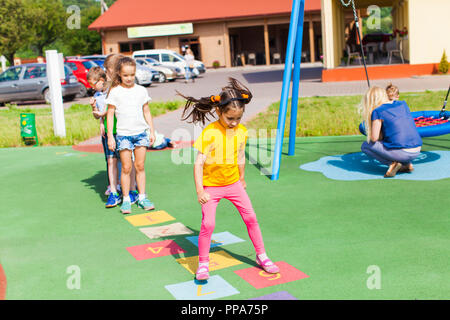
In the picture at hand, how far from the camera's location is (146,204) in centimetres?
618

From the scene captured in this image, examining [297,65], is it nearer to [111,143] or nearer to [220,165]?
[111,143]

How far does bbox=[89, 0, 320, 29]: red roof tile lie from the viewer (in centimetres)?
4244

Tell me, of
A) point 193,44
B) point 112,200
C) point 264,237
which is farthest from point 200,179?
point 193,44

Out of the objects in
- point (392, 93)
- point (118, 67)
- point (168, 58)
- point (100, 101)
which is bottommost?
point (392, 93)

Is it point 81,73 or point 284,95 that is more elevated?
point 81,73

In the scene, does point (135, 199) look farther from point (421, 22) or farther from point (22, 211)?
point (421, 22)

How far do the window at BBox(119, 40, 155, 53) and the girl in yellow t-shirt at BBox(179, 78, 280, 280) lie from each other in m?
42.6

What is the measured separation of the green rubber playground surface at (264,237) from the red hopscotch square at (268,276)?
0.03m

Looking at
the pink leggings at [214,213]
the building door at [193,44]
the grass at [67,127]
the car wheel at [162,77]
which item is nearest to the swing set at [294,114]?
the pink leggings at [214,213]

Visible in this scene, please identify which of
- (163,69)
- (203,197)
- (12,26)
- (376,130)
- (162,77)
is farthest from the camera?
(12,26)

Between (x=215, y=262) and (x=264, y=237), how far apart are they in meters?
0.71

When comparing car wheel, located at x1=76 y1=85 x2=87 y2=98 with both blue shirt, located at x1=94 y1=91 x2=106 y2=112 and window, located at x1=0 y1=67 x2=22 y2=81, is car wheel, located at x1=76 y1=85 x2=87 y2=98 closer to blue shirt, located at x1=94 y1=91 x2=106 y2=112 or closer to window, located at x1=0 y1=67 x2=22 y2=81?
window, located at x1=0 y1=67 x2=22 y2=81

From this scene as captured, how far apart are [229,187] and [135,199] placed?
8.70 ft

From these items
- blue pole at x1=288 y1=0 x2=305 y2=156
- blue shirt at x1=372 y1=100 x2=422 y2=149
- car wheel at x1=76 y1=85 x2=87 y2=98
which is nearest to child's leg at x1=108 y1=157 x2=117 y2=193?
blue pole at x1=288 y1=0 x2=305 y2=156
